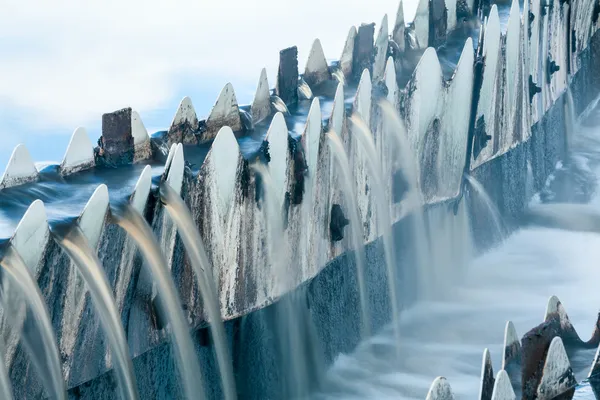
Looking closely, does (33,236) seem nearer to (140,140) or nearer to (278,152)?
(140,140)

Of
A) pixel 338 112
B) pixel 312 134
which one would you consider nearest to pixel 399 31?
pixel 338 112

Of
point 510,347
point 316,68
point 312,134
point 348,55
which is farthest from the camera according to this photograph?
point 348,55

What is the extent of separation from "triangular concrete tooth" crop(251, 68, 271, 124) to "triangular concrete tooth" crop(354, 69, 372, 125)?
0.80m

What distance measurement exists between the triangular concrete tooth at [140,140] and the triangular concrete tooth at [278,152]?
944mm

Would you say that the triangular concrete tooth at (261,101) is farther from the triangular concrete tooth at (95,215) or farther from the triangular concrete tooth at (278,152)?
the triangular concrete tooth at (95,215)

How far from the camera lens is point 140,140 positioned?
33.4ft

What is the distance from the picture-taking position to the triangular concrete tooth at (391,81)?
493 inches

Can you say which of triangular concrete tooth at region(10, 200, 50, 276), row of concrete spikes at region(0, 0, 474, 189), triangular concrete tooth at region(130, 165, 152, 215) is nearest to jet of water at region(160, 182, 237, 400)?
triangular concrete tooth at region(130, 165, 152, 215)

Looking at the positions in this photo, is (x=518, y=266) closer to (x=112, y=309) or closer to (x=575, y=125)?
(x=575, y=125)

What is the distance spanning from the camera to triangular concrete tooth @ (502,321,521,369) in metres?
8.77

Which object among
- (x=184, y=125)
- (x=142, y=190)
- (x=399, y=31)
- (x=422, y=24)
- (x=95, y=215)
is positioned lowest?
(x=95, y=215)

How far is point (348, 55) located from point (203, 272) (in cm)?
433

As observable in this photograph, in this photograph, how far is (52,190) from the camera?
926cm

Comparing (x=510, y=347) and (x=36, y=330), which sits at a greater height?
(x=36, y=330)
